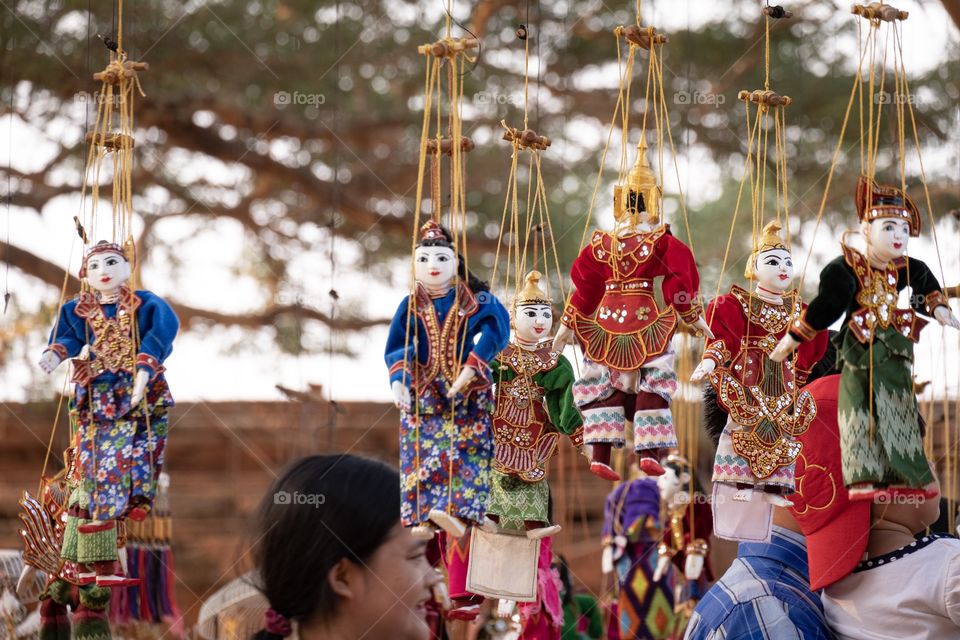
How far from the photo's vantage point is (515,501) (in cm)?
370

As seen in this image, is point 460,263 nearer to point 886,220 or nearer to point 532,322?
point 532,322

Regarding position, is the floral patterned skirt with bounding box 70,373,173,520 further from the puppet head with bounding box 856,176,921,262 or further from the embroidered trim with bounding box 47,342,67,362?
the puppet head with bounding box 856,176,921,262

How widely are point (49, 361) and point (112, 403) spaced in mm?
192

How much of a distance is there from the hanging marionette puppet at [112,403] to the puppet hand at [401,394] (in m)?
0.71

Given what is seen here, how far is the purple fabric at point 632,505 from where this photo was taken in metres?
5.51

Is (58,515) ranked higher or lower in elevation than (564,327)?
lower

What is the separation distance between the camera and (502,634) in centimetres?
590

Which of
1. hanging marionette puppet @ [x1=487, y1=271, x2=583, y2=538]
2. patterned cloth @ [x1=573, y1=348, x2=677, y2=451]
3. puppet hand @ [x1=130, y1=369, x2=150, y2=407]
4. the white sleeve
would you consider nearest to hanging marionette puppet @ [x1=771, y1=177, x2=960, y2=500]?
the white sleeve

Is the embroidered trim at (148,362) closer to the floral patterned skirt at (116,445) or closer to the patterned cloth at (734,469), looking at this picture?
the floral patterned skirt at (116,445)

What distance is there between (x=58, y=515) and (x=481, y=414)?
4.48 feet

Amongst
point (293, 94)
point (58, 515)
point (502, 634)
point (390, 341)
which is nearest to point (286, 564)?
point (390, 341)

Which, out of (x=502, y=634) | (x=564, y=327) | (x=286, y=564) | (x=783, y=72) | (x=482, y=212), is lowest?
(x=502, y=634)

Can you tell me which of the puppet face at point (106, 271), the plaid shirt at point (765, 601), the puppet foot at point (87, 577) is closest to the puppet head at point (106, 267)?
the puppet face at point (106, 271)

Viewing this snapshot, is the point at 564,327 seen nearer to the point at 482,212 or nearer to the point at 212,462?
the point at 482,212
